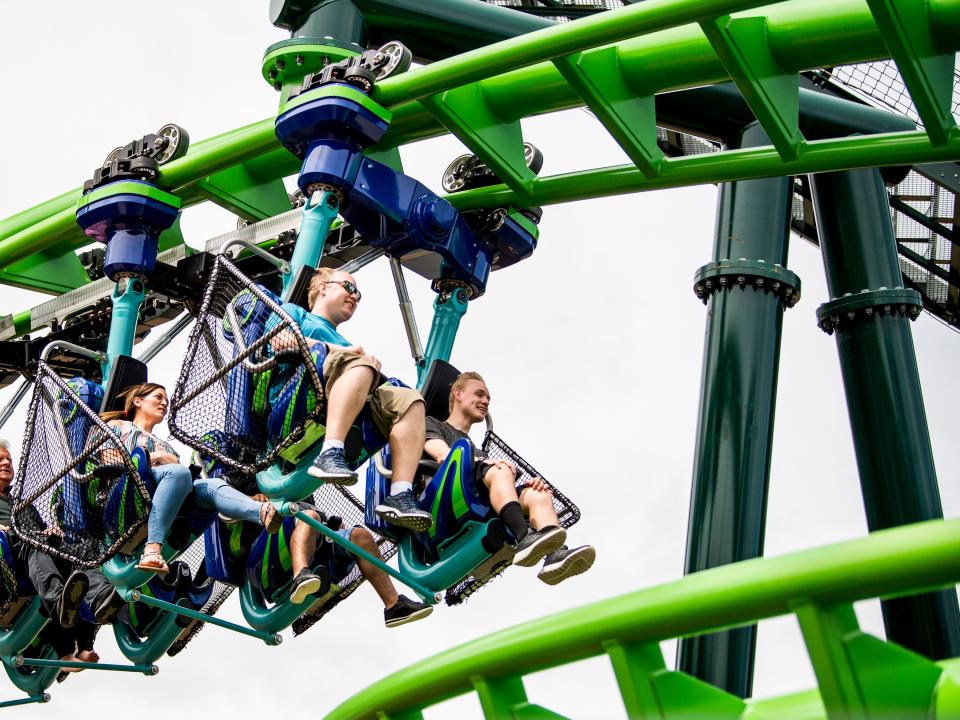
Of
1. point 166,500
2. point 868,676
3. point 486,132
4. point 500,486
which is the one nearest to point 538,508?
point 500,486

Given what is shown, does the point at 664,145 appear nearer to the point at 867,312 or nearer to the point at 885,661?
the point at 867,312

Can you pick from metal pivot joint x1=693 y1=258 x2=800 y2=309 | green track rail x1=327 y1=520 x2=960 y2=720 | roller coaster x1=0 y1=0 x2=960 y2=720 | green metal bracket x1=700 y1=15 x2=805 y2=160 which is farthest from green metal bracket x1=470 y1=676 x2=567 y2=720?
metal pivot joint x1=693 y1=258 x2=800 y2=309

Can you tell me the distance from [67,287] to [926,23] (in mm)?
5600

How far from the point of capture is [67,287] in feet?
32.3

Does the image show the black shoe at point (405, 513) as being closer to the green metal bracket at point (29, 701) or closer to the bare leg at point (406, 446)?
the bare leg at point (406, 446)

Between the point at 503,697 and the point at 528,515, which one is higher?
the point at 528,515

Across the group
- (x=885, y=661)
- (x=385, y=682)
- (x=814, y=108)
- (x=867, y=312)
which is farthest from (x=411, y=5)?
(x=885, y=661)

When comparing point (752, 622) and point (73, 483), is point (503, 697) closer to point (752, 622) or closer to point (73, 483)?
point (752, 622)

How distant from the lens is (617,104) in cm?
704

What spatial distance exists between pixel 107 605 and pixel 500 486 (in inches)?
92.7

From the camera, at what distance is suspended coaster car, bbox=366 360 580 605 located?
21.5ft

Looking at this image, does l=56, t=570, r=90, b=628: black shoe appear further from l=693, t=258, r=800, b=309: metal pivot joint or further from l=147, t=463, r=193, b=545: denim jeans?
l=693, t=258, r=800, b=309: metal pivot joint

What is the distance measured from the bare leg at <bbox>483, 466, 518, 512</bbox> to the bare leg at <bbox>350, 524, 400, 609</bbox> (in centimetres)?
89

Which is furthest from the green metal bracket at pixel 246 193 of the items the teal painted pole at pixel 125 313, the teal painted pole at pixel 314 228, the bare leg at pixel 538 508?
the bare leg at pixel 538 508
